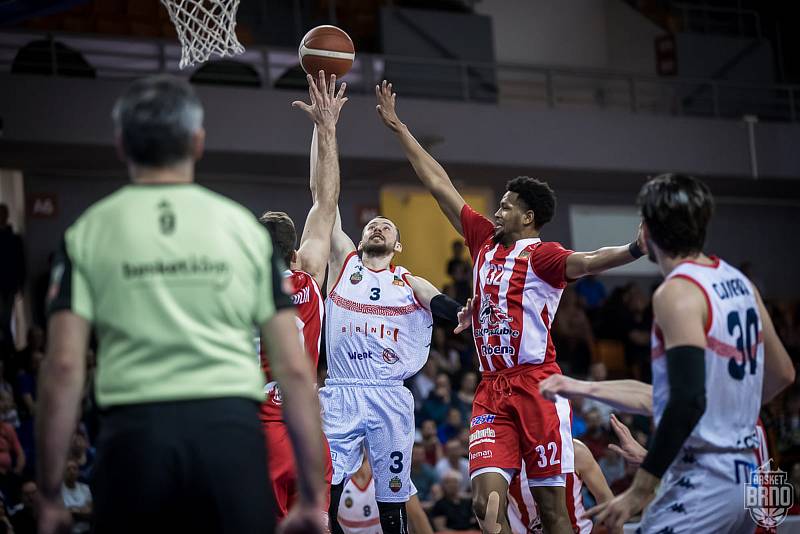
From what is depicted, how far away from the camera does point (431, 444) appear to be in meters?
12.9

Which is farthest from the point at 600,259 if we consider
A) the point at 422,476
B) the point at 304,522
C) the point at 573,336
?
the point at 573,336

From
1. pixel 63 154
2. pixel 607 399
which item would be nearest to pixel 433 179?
pixel 607 399

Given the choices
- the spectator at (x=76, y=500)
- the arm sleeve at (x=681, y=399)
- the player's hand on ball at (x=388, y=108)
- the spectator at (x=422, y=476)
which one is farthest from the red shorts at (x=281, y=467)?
the spectator at (x=422, y=476)

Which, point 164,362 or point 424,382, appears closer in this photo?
point 164,362

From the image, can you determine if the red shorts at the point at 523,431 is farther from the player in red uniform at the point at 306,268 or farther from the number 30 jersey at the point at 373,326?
the number 30 jersey at the point at 373,326

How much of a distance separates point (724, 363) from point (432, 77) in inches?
553

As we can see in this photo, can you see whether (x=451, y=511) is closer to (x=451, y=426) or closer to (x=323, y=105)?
(x=451, y=426)

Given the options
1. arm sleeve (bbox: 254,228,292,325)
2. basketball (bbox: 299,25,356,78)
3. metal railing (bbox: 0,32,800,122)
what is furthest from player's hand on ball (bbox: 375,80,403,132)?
metal railing (bbox: 0,32,800,122)

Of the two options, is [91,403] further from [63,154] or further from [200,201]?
[200,201]

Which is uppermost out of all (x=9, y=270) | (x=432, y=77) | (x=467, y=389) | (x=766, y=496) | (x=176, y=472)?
(x=432, y=77)

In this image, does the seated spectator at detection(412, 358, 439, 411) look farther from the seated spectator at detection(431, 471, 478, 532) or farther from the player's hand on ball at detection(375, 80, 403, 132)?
the player's hand on ball at detection(375, 80, 403, 132)

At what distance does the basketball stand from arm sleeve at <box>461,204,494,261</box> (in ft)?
4.56

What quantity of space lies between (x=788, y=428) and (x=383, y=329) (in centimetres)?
980

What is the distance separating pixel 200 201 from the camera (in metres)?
3.21
